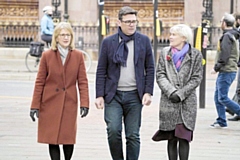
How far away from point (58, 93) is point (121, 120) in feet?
2.43

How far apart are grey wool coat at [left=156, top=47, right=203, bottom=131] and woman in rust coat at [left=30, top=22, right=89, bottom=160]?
86cm

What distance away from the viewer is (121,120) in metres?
7.89

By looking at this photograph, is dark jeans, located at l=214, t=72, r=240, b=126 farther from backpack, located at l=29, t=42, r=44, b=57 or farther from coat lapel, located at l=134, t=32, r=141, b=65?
backpack, located at l=29, t=42, r=44, b=57

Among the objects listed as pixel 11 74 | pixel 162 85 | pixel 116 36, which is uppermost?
pixel 116 36

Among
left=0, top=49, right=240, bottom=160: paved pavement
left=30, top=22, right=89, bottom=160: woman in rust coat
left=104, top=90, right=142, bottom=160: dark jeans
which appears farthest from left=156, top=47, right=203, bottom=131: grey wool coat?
left=0, top=49, right=240, bottom=160: paved pavement

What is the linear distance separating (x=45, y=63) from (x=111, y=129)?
1022 mm

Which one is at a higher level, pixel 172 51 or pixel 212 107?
pixel 172 51

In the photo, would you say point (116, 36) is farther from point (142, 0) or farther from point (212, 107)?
point (142, 0)

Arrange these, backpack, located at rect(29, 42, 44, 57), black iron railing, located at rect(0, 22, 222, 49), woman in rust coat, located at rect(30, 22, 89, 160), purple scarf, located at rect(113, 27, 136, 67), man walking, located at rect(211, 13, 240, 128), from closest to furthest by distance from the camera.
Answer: purple scarf, located at rect(113, 27, 136, 67) → woman in rust coat, located at rect(30, 22, 89, 160) → man walking, located at rect(211, 13, 240, 128) → backpack, located at rect(29, 42, 44, 57) → black iron railing, located at rect(0, 22, 222, 49)

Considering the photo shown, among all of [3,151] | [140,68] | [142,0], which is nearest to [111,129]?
[140,68]

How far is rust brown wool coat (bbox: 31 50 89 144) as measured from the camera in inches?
311

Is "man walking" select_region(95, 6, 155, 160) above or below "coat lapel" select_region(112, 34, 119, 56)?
below

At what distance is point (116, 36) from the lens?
25.9 ft

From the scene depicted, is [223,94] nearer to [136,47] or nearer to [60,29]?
[136,47]
